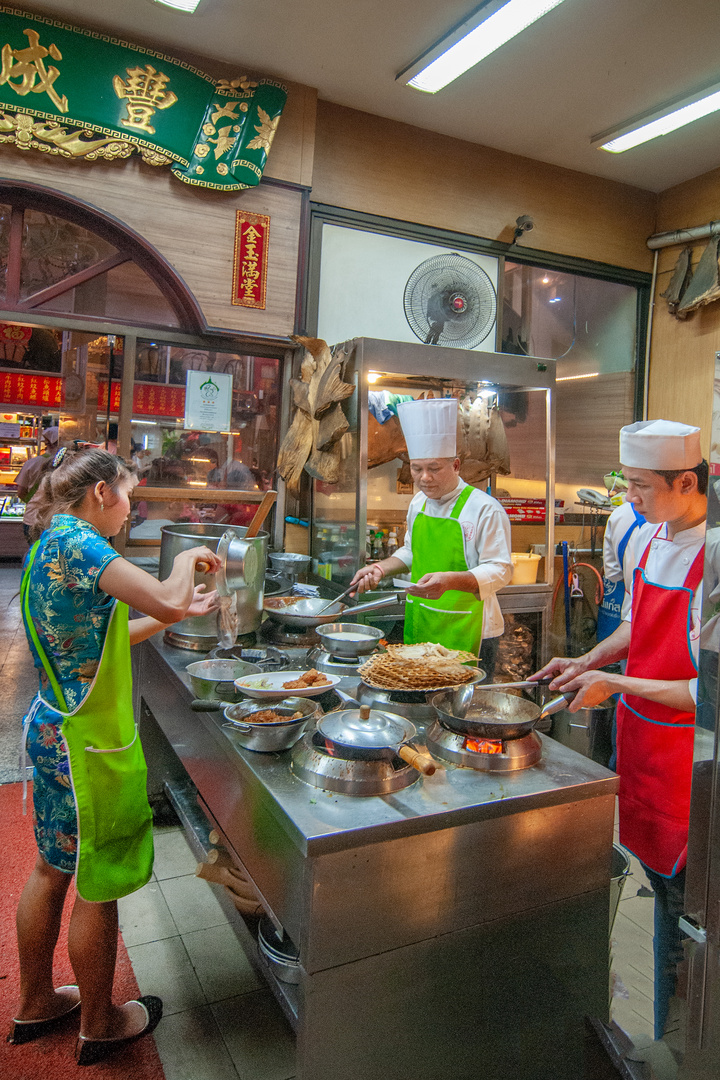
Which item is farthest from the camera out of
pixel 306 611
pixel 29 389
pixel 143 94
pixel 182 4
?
pixel 29 389

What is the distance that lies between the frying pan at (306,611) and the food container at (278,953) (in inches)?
43.7

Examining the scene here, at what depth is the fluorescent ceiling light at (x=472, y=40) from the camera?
11.8 ft

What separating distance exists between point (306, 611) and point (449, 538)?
2.70 feet

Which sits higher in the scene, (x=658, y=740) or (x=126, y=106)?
(x=126, y=106)

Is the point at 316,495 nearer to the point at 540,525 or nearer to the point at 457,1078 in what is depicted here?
the point at 540,525

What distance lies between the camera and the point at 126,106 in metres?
4.00

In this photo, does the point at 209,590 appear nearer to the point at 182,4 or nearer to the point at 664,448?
the point at 664,448

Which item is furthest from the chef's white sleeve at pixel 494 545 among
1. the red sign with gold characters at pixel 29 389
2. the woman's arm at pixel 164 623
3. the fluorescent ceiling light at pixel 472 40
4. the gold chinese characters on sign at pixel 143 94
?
the red sign with gold characters at pixel 29 389

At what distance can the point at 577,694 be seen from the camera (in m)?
1.91

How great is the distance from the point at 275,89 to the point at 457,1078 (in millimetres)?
5035

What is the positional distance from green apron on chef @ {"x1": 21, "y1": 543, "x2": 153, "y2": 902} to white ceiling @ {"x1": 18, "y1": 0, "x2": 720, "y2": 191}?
3.58 meters

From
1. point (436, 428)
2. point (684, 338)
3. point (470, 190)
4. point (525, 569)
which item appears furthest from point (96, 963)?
point (684, 338)

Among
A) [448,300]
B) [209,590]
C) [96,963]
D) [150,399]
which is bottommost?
[96,963]

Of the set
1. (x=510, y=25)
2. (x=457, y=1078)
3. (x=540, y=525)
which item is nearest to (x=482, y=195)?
(x=510, y=25)
